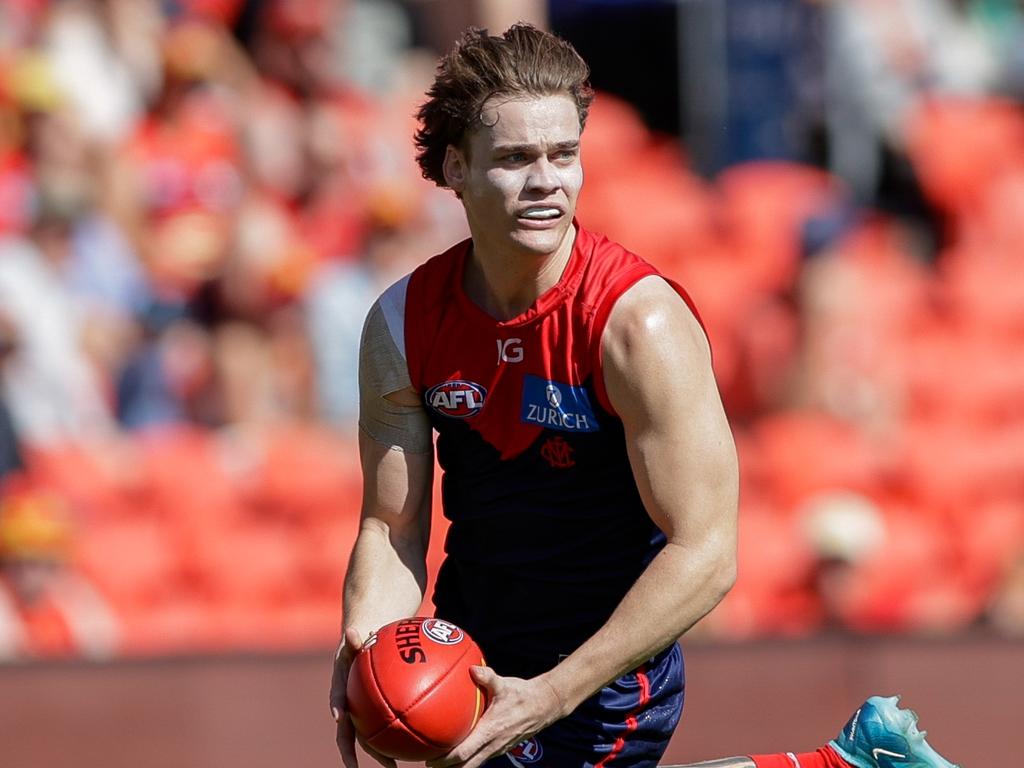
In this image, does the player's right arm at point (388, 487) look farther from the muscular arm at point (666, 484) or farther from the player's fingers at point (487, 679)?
the muscular arm at point (666, 484)

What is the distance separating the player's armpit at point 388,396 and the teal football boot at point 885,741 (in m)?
1.41

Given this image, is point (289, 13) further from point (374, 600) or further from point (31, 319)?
point (374, 600)

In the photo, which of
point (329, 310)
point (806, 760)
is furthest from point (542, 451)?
point (329, 310)

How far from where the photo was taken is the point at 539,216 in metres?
3.98

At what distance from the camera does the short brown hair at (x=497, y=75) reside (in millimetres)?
3988

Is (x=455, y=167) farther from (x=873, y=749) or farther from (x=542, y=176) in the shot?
(x=873, y=749)

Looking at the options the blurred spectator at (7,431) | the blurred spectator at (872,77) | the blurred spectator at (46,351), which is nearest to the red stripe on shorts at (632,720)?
the blurred spectator at (7,431)

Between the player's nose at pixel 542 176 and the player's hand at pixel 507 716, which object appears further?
the player's nose at pixel 542 176

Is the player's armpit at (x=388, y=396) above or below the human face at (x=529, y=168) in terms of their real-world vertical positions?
below

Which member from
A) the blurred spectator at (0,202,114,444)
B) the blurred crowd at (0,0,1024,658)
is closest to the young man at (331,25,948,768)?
the blurred crowd at (0,0,1024,658)

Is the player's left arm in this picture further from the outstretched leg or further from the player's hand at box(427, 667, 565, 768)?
the outstretched leg

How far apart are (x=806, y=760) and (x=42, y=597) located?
4231mm

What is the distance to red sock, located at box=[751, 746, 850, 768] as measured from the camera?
4605mm

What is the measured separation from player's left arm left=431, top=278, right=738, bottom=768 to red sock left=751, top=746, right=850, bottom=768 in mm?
873
